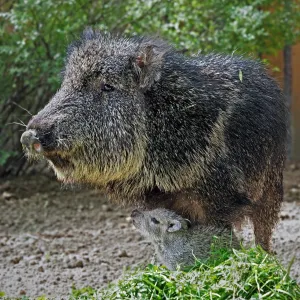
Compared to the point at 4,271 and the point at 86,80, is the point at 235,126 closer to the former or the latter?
the point at 86,80

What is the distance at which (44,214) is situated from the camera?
7.03 meters

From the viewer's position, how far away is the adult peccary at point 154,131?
3.68 m

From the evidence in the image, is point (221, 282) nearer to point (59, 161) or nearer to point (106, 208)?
point (59, 161)

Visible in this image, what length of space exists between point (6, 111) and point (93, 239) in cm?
231

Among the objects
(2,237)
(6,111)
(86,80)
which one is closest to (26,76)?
(6,111)

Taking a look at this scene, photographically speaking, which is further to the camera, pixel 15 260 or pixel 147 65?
pixel 15 260

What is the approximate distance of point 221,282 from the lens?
10.9 feet

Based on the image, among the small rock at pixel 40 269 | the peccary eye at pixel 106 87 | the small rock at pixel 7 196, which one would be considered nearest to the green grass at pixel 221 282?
the peccary eye at pixel 106 87

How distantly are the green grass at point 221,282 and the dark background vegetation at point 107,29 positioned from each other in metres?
3.39

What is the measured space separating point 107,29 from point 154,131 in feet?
10.1

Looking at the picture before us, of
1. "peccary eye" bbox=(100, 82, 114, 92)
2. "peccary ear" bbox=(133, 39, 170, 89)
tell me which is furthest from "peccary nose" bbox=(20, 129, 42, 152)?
"peccary ear" bbox=(133, 39, 170, 89)

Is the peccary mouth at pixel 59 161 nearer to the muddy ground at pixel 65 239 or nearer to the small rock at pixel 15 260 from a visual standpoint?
the muddy ground at pixel 65 239

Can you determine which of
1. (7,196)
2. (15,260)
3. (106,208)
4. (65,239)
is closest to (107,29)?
(106,208)

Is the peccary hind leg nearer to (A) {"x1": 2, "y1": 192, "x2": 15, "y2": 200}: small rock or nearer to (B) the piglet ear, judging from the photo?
(B) the piglet ear
